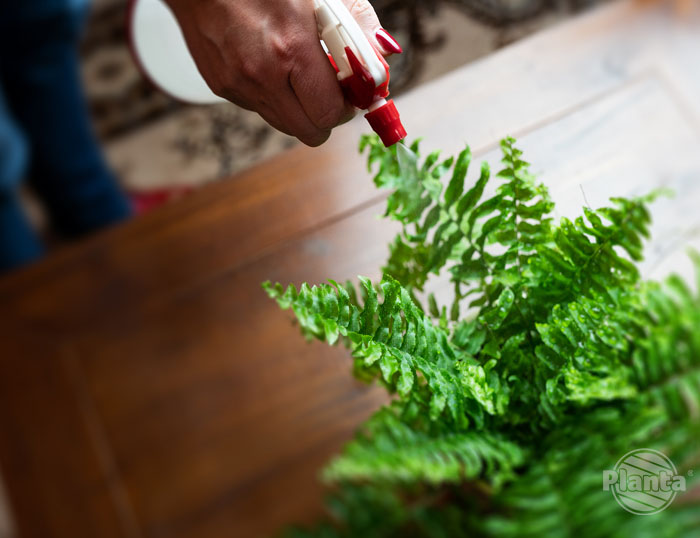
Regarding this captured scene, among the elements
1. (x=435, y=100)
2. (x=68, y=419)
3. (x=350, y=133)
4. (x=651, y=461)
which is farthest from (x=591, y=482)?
(x=68, y=419)

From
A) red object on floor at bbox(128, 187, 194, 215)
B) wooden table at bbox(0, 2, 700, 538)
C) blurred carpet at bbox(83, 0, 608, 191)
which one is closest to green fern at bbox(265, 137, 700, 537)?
wooden table at bbox(0, 2, 700, 538)

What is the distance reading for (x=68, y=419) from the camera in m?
0.99

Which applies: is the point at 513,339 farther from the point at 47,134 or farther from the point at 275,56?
the point at 47,134

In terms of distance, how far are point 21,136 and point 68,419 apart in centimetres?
60

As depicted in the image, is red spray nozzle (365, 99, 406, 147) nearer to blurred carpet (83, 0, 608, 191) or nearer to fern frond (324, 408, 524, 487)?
fern frond (324, 408, 524, 487)

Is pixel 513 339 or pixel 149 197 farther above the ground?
pixel 513 339

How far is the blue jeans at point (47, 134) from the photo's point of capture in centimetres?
119

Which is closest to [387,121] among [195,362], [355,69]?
[355,69]

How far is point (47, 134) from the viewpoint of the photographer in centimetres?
133

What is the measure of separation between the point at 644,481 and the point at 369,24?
428 mm

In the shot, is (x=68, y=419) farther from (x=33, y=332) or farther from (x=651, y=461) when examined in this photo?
(x=651, y=461)

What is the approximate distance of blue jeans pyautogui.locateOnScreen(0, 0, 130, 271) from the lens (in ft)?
3.92

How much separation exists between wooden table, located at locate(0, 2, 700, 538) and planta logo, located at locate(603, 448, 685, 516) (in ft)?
1.29

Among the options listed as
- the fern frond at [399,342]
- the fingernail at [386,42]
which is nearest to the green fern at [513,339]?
the fern frond at [399,342]
